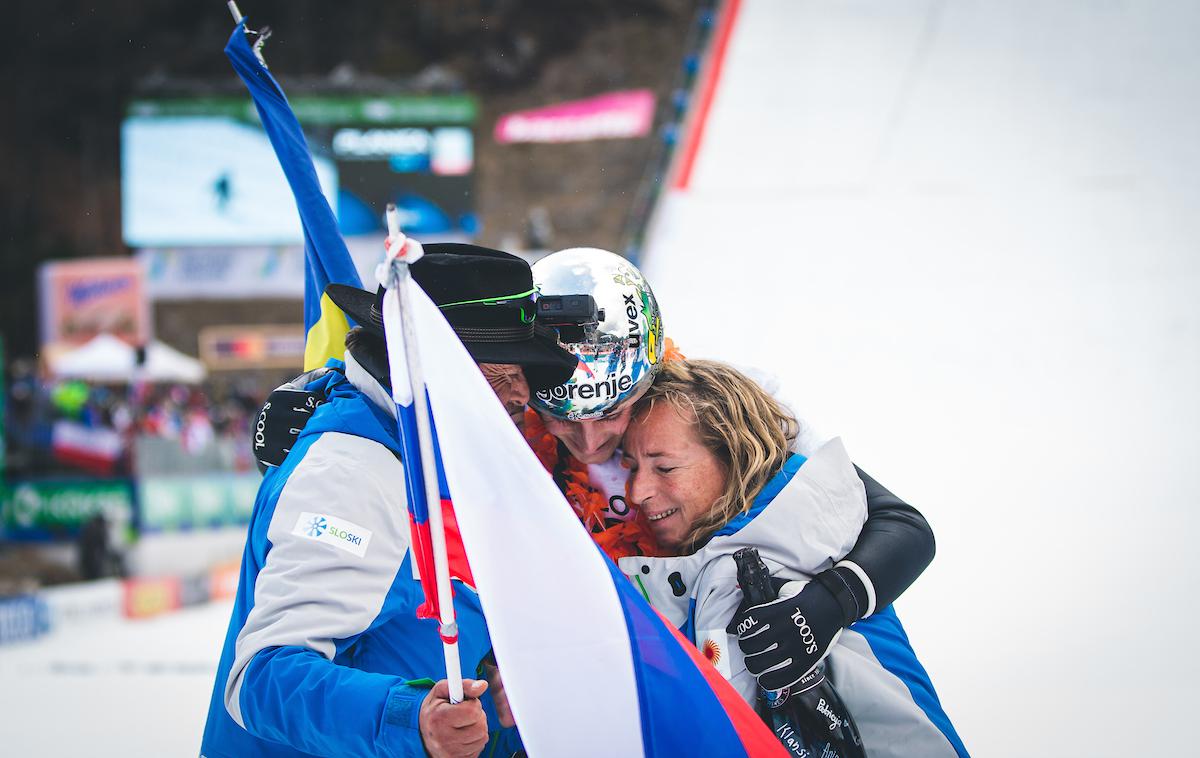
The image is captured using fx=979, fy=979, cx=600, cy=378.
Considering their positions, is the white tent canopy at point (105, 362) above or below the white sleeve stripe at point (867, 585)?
below

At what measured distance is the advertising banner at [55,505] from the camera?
37.6ft

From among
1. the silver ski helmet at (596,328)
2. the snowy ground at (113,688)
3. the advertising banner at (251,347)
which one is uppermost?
the silver ski helmet at (596,328)

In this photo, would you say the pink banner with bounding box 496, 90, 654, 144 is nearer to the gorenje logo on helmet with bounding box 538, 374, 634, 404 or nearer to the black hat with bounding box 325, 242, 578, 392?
the gorenje logo on helmet with bounding box 538, 374, 634, 404

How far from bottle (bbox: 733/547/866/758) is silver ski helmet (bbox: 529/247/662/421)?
0.48m

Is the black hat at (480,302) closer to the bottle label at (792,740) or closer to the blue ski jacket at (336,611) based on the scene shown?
the blue ski jacket at (336,611)

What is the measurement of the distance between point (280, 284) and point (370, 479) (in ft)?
50.4

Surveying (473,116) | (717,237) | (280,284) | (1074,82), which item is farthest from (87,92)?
(1074,82)

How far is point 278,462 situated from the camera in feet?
6.64

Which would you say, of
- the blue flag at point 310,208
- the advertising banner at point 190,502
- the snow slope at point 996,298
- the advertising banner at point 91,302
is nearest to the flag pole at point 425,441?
the blue flag at point 310,208

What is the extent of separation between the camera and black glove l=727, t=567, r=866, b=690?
1.82 m

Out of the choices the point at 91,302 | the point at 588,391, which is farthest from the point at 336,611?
the point at 91,302

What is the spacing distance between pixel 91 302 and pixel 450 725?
52.2 ft

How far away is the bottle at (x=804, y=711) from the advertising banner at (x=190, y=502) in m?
9.93

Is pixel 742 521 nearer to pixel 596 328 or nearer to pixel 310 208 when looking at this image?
pixel 596 328
